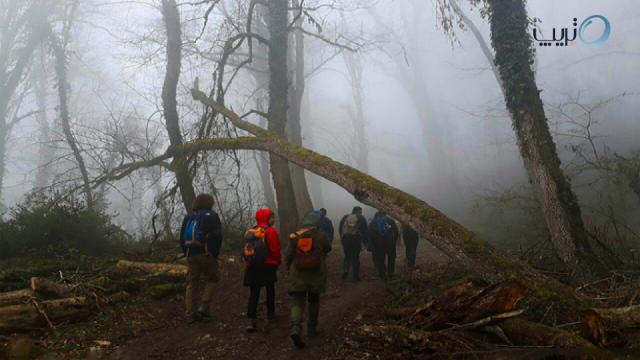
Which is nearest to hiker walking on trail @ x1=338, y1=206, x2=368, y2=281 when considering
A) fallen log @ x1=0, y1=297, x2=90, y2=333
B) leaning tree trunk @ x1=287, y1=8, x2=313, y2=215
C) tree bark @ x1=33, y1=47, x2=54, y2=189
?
leaning tree trunk @ x1=287, y1=8, x2=313, y2=215

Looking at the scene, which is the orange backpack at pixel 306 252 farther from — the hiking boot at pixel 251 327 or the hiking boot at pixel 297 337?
the hiking boot at pixel 251 327

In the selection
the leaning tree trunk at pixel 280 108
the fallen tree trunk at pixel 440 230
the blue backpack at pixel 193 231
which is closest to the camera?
the fallen tree trunk at pixel 440 230

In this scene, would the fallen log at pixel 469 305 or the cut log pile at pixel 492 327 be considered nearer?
the cut log pile at pixel 492 327

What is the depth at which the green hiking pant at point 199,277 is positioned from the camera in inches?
257

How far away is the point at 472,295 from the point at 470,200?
62.4ft


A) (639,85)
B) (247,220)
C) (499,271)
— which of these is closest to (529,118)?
(499,271)

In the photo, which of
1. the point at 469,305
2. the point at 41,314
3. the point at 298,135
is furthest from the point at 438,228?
the point at 298,135

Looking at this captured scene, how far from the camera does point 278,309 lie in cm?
739

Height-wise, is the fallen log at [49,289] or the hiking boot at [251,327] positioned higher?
the fallen log at [49,289]

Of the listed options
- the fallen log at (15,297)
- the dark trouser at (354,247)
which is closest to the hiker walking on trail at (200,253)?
the fallen log at (15,297)

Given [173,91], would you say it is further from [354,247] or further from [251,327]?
[251,327]

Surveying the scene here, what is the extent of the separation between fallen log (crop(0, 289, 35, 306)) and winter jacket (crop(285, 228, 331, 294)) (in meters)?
3.54

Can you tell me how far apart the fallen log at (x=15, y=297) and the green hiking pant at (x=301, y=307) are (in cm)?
357

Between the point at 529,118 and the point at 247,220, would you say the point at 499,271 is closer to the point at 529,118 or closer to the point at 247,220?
the point at 529,118
